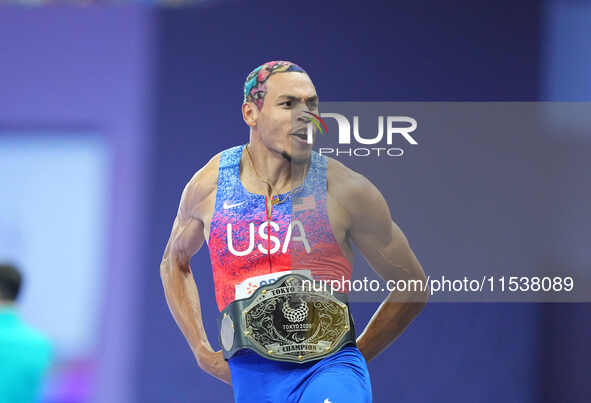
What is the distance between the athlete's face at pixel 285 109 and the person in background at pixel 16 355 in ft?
3.91

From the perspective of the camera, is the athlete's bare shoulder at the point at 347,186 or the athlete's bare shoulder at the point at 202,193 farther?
the athlete's bare shoulder at the point at 202,193

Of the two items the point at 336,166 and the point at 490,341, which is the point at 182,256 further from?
the point at 490,341

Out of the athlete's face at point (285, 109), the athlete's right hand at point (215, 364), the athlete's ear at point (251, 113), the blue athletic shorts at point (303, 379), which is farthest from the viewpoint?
the athlete's right hand at point (215, 364)

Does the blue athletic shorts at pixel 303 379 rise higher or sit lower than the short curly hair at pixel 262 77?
lower

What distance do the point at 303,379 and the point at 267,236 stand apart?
0.54m

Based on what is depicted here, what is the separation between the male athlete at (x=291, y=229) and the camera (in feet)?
10.5

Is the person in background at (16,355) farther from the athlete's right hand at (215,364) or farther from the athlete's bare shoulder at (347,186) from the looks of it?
the athlete's bare shoulder at (347,186)

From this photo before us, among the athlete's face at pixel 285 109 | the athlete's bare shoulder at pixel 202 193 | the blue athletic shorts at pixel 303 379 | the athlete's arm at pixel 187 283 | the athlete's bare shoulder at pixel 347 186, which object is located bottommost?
the blue athletic shorts at pixel 303 379

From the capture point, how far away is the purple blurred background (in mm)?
4016

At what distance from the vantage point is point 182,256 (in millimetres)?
3961

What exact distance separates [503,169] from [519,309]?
661 mm

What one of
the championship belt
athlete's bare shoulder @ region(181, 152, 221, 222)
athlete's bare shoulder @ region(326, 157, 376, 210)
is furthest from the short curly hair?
the championship belt

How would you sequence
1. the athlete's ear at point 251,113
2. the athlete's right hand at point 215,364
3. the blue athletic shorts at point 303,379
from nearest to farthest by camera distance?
the blue athletic shorts at point 303,379, the athlete's ear at point 251,113, the athlete's right hand at point 215,364

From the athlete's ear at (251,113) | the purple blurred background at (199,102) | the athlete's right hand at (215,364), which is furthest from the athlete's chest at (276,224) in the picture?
the purple blurred background at (199,102)
